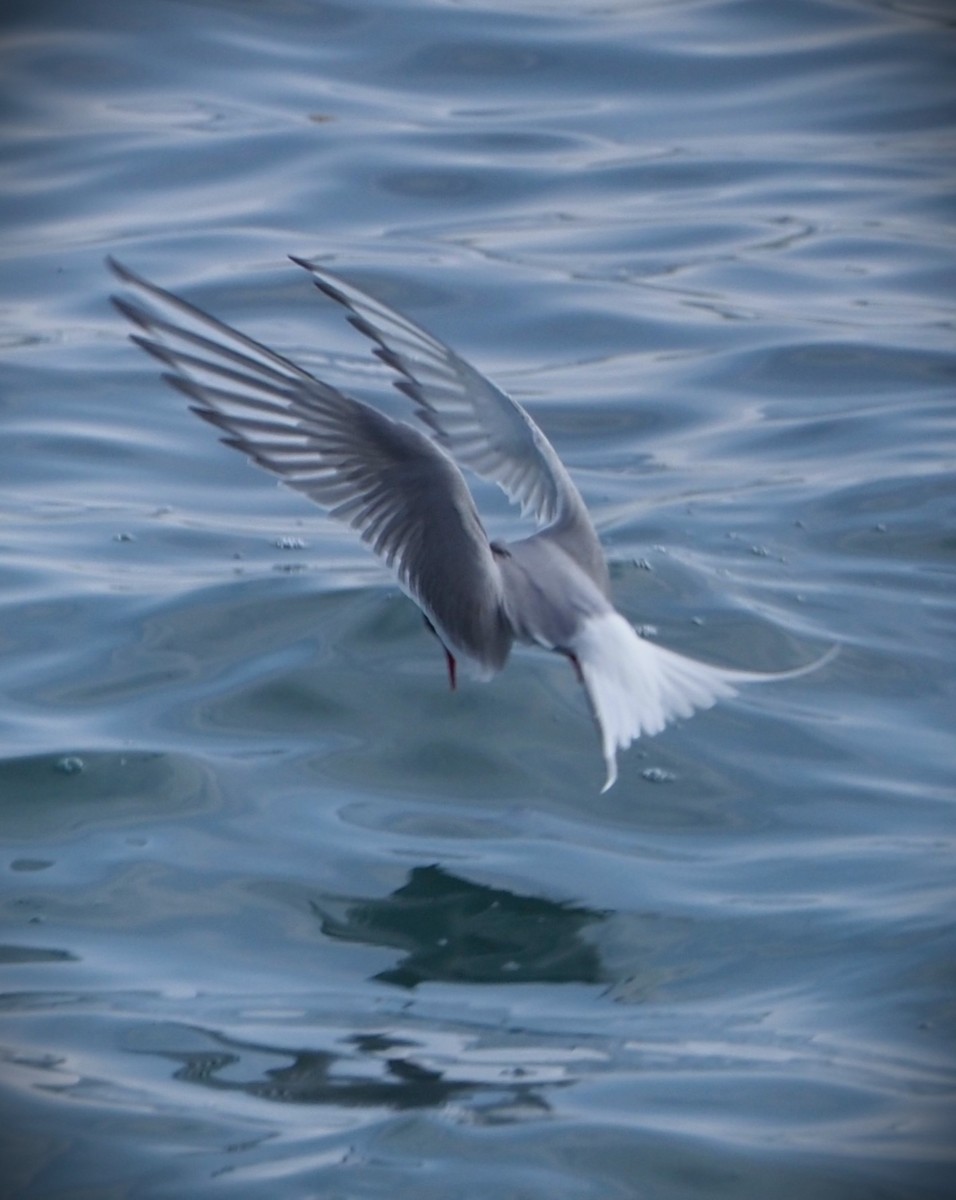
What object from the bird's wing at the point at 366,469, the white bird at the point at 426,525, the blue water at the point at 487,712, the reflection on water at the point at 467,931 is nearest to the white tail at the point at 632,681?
the white bird at the point at 426,525

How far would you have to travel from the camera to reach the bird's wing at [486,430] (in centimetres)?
547

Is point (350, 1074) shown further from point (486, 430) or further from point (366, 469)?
point (486, 430)

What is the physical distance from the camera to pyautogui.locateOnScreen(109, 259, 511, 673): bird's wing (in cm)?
494

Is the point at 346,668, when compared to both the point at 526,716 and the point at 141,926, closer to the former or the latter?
the point at 526,716

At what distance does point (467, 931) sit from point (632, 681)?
760 mm

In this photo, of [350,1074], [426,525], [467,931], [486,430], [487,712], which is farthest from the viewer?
[487,712]

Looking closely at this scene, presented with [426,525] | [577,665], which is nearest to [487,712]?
[577,665]

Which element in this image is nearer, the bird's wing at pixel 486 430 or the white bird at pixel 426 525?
the white bird at pixel 426 525

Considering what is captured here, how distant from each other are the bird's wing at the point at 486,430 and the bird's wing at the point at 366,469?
38 centimetres

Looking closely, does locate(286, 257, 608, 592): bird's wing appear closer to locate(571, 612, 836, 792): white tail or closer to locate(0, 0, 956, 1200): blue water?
locate(571, 612, 836, 792): white tail

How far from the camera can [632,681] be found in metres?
4.86

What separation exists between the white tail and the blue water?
55 centimetres

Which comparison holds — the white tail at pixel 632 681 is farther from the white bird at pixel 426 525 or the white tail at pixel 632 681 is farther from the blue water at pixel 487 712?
the blue water at pixel 487 712

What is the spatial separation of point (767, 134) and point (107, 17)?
4.97 meters
